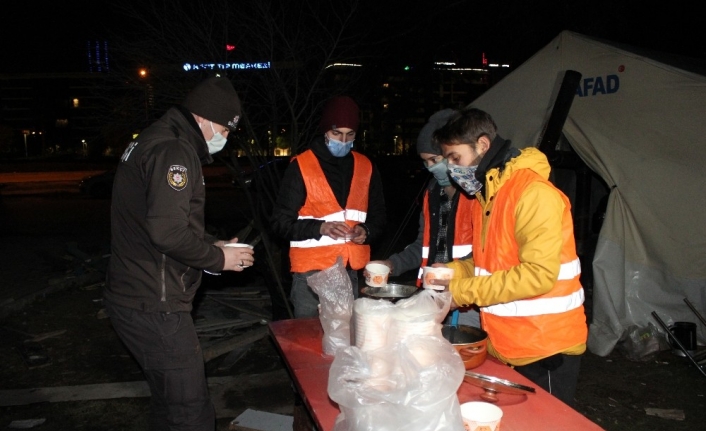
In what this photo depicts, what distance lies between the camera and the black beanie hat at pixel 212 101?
296cm

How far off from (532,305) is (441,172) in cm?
123

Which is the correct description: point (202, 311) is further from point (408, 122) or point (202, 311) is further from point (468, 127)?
point (408, 122)

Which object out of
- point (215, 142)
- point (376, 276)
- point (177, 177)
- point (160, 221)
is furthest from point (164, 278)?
point (376, 276)

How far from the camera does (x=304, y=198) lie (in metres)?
4.17

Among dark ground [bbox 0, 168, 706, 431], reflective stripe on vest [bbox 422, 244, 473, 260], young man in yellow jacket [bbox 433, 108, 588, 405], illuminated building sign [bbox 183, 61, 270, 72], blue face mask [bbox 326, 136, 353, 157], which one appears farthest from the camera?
illuminated building sign [bbox 183, 61, 270, 72]

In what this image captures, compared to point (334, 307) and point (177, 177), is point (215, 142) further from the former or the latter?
point (334, 307)

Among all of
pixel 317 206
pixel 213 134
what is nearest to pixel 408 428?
pixel 213 134

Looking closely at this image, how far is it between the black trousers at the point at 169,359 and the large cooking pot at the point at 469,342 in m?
1.23

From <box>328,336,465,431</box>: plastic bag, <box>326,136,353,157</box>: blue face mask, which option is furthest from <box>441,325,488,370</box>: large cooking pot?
<box>326,136,353,157</box>: blue face mask

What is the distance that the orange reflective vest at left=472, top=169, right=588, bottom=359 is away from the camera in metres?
2.53

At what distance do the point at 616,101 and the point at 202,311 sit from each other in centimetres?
511

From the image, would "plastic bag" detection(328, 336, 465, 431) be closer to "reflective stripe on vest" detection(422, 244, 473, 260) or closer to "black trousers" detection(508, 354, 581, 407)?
"black trousers" detection(508, 354, 581, 407)

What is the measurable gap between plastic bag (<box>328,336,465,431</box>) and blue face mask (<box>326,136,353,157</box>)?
2.42 metres

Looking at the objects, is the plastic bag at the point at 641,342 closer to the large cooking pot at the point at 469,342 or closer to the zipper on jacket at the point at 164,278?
the large cooking pot at the point at 469,342
